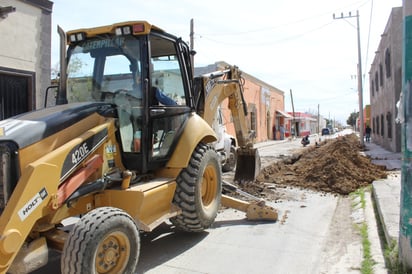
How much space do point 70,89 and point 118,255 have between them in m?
2.55

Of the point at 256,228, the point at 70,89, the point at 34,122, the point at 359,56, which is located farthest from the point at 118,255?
the point at 359,56

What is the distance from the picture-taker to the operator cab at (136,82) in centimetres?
503

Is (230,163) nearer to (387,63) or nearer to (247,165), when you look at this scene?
(247,165)

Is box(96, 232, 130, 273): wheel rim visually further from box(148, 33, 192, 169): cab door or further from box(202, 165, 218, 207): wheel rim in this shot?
box(202, 165, 218, 207): wheel rim

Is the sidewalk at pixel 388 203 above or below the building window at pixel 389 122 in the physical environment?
below

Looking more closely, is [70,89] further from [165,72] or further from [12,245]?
[12,245]

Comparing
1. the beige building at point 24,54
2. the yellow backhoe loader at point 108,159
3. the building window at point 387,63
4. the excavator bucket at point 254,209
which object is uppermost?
the building window at point 387,63

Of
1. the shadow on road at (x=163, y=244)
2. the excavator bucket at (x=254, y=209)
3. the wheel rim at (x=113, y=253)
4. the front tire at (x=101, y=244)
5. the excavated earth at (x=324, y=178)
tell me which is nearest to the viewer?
the front tire at (x=101, y=244)

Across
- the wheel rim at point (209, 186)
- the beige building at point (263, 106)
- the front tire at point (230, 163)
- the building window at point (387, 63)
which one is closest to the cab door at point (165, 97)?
the wheel rim at point (209, 186)

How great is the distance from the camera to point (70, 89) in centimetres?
549

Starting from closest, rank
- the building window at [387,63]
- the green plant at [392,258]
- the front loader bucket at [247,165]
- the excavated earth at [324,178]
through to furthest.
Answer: the green plant at [392,258] < the front loader bucket at [247,165] < the excavated earth at [324,178] < the building window at [387,63]

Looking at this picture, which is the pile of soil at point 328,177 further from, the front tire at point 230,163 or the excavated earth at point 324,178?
the front tire at point 230,163

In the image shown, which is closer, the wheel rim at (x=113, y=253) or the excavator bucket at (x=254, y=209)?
the wheel rim at (x=113, y=253)

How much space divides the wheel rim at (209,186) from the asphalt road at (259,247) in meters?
0.54
